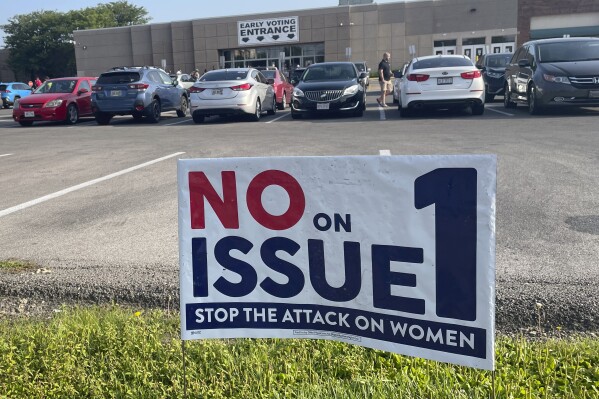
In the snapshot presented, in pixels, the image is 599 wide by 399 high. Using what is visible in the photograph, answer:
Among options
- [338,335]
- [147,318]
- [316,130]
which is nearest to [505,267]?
[338,335]

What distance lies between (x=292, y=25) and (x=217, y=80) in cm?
4047

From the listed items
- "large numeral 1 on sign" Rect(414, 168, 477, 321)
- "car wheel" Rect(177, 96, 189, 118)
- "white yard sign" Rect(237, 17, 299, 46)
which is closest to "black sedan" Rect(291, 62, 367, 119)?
"car wheel" Rect(177, 96, 189, 118)

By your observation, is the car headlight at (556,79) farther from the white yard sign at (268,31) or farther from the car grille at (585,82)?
the white yard sign at (268,31)

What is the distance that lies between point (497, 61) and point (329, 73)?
780 cm

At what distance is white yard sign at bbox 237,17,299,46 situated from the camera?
182 ft

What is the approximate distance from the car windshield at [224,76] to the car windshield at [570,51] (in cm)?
780

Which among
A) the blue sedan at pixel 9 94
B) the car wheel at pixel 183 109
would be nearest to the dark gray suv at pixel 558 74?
the car wheel at pixel 183 109

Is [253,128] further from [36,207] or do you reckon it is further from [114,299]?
[114,299]

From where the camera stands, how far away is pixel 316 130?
537 inches

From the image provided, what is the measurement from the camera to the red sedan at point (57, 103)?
18797mm

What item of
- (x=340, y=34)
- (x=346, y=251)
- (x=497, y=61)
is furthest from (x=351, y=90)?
(x=340, y=34)

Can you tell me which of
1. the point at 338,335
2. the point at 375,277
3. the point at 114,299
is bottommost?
the point at 114,299

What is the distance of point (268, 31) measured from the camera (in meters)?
56.1

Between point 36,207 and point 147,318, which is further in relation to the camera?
point 36,207
